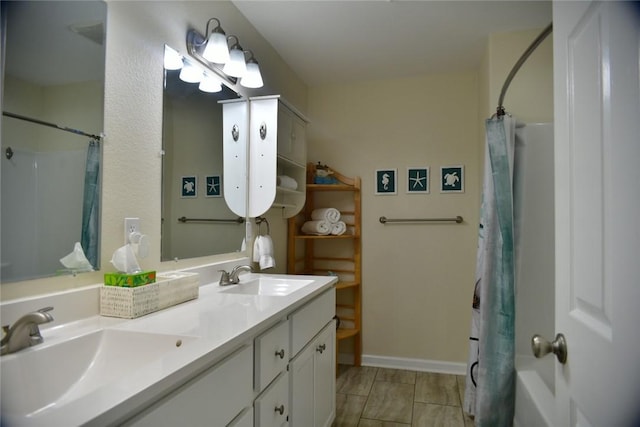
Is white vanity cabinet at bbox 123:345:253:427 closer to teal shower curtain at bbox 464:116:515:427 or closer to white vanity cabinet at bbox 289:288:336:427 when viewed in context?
white vanity cabinet at bbox 289:288:336:427

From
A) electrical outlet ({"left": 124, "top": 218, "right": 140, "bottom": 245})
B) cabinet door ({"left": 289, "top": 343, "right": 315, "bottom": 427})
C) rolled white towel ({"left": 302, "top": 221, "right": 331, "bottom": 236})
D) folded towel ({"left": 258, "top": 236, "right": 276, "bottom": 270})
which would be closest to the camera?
electrical outlet ({"left": 124, "top": 218, "right": 140, "bottom": 245})

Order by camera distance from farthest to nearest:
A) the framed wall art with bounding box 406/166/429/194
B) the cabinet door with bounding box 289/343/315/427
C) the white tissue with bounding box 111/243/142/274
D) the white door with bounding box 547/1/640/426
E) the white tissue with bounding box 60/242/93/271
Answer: the framed wall art with bounding box 406/166/429/194, the cabinet door with bounding box 289/343/315/427, the white tissue with bounding box 111/243/142/274, the white tissue with bounding box 60/242/93/271, the white door with bounding box 547/1/640/426

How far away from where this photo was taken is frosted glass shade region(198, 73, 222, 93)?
1.69 m

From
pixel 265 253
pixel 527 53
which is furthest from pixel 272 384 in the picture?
pixel 527 53

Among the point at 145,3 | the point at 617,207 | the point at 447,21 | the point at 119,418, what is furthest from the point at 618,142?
the point at 447,21

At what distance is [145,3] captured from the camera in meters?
1.31

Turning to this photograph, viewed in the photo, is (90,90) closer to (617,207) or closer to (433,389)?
(617,207)

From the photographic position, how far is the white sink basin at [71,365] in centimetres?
72

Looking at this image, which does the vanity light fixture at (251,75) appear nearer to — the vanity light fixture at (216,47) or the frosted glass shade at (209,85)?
the frosted glass shade at (209,85)

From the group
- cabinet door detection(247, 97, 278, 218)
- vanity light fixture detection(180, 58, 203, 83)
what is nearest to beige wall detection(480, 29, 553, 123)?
cabinet door detection(247, 97, 278, 218)

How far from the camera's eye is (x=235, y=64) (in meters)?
1.80

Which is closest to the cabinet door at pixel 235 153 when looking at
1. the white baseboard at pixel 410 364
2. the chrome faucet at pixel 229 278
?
the chrome faucet at pixel 229 278

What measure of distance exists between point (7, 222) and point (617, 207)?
1280 millimetres

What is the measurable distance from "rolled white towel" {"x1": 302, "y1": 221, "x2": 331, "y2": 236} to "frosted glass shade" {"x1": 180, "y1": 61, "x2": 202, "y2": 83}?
142 centimetres
